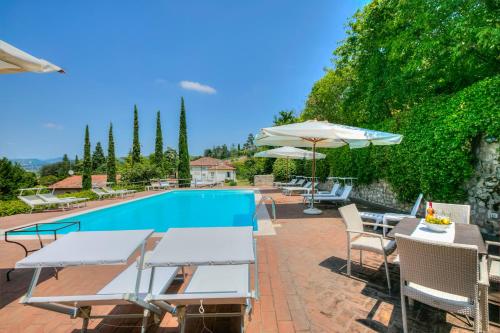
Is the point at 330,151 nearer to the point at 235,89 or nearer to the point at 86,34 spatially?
the point at 86,34

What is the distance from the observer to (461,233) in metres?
2.96

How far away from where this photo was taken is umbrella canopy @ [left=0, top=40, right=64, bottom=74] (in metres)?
2.51

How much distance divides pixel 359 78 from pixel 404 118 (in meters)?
5.22

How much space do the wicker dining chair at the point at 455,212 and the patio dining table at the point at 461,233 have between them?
631 millimetres

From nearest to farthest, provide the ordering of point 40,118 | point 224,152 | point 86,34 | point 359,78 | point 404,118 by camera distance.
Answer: point 404,118
point 359,78
point 86,34
point 40,118
point 224,152

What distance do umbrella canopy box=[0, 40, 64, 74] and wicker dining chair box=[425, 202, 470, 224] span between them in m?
6.06

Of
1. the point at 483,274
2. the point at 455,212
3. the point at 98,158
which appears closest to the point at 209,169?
the point at 98,158

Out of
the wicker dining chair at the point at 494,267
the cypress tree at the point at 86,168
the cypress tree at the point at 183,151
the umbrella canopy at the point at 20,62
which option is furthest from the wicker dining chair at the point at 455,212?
the cypress tree at the point at 86,168

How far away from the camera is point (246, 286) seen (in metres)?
2.27

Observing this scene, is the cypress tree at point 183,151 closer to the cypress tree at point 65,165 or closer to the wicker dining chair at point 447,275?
the wicker dining chair at point 447,275

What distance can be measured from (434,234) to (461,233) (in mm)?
323

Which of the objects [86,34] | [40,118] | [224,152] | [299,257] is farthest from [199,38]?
[224,152]

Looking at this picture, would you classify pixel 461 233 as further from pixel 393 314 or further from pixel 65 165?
pixel 65 165

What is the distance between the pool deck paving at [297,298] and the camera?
2393 millimetres
